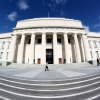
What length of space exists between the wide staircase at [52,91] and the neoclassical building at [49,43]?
19.7 meters

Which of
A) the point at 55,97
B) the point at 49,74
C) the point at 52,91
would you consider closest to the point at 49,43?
the point at 49,74

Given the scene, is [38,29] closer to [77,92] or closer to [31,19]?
[31,19]

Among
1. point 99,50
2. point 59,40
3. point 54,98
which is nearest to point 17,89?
point 54,98

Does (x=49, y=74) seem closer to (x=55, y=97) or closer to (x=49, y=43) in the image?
(x=55, y=97)

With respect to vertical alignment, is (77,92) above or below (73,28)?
below

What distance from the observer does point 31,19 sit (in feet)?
100

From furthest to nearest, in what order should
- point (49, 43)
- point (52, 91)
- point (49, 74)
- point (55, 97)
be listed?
point (49, 43) < point (49, 74) < point (52, 91) < point (55, 97)

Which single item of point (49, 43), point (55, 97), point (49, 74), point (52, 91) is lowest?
point (55, 97)

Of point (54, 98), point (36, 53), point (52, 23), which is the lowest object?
point (54, 98)

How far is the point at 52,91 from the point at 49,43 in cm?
2571

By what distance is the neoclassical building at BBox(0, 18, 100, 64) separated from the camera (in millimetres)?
26125

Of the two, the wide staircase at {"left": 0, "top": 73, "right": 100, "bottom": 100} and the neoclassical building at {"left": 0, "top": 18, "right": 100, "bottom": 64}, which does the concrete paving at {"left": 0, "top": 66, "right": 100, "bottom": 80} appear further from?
the neoclassical building at {"left": 0, "top": 18, "right": 100, "bottom": 64}

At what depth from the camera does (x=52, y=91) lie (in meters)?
4.34

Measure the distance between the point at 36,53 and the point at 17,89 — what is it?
2462 centimetres
